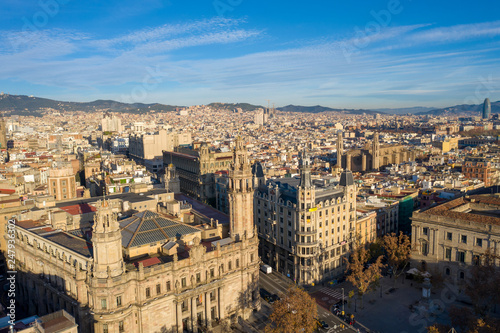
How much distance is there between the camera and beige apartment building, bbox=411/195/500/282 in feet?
203

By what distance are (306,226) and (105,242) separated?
35.7 m

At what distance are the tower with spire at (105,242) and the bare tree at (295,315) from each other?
66.4ft

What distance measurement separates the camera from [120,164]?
417 ft

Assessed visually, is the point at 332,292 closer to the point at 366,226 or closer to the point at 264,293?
the point at 264,293

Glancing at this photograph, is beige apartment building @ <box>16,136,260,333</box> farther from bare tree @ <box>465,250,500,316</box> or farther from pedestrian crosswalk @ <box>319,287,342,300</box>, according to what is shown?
bare tree @ <box>465,250,500,316</box>

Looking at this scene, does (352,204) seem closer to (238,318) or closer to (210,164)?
(238,318)

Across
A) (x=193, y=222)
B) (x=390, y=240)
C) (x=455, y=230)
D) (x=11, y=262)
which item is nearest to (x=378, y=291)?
(x=390, y=240)

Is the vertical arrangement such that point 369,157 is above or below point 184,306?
above

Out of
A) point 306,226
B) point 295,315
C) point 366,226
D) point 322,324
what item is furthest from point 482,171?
point 295,315

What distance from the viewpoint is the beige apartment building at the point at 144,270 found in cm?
4269

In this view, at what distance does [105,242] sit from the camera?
42.1 meters

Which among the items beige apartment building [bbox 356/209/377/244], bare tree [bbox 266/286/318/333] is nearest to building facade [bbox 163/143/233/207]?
beige apartment building [bbox 356/209/377/244]

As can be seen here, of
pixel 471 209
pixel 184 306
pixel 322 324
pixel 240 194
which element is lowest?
pixel 322 324

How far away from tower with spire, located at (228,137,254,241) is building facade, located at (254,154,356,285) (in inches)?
493
